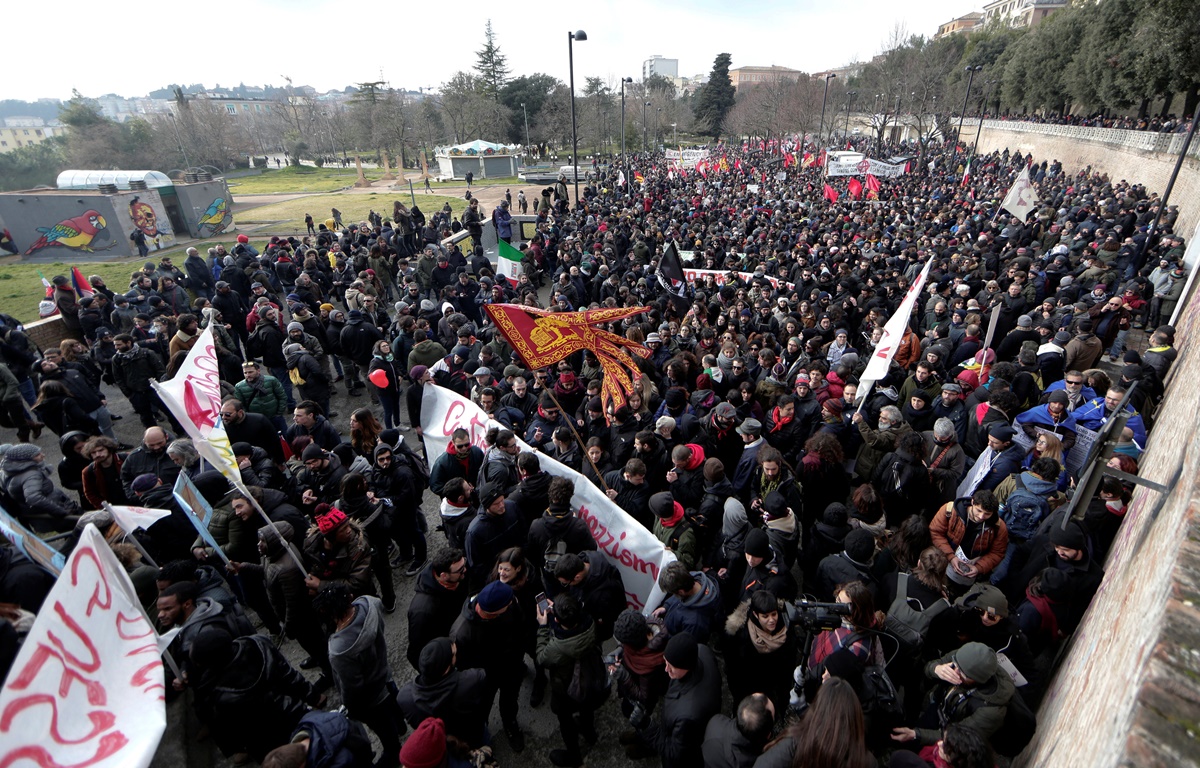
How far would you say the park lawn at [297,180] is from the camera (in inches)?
2018

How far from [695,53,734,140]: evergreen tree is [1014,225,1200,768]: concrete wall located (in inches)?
3469

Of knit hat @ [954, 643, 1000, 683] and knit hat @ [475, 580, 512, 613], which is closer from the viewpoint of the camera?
knit hat @ [954, 643, 1000, 683]

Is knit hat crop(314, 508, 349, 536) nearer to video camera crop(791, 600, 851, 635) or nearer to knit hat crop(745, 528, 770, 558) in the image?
knit hat crop(745, 528, 770, 558)

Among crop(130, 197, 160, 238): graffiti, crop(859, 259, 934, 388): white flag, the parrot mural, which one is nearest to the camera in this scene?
crop(859, 259, 934, 388): white flag

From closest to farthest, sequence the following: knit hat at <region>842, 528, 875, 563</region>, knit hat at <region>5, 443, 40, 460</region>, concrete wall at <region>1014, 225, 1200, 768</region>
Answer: concrete wall at <region>1014, 225, 1200, 768</region> < knit hat at <region>842, 528, 875, 563</region> < knit hat at <region>5, 443, 40, 460</region>

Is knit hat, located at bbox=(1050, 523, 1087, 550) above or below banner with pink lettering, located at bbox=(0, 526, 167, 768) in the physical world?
below

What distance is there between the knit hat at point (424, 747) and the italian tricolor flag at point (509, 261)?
1125 centimetres

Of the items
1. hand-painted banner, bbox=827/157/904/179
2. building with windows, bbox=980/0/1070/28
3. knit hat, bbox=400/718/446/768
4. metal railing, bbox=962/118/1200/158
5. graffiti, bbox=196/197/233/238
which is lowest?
graffiti, bbox=196/197/233/238

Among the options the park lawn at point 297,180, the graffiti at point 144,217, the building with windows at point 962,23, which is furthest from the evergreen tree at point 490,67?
the building with windows at point 962,23

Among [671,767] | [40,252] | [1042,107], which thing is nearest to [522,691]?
[671,767]

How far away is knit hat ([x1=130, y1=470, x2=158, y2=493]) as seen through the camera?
16.4 feet

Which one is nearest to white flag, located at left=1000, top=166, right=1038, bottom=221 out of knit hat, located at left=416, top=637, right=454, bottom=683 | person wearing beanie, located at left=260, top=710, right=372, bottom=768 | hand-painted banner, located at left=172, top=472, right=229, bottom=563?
knit hat, located at left=416, top=637, right=454, bottom=683

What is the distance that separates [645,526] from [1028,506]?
9.91 ft

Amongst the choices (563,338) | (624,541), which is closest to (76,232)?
(563,338)
